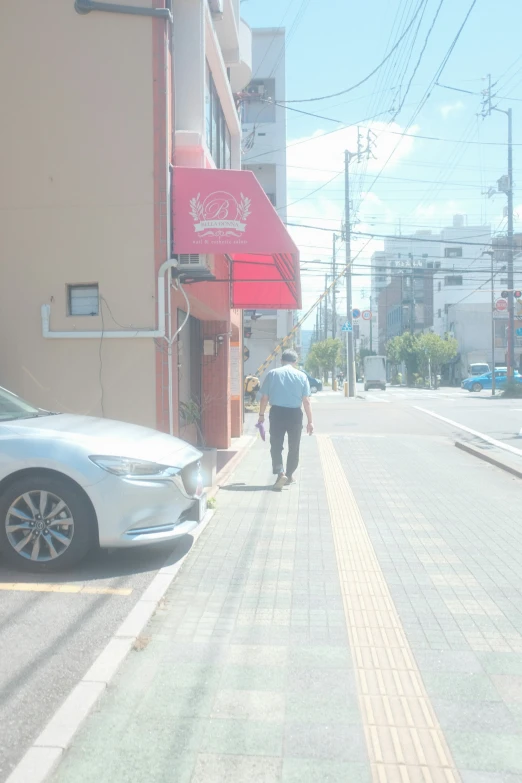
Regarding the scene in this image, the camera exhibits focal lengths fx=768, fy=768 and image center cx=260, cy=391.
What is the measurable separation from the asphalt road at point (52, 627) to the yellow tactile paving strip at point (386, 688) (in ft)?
4.72

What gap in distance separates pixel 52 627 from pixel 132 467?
1434mm

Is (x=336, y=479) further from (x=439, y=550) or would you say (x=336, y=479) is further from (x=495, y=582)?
(x=495, y=582)

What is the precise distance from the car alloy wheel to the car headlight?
402mm

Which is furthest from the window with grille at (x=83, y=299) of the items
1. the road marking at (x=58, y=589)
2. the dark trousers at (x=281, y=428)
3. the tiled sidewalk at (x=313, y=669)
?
the road marking at (x=58, y=589)

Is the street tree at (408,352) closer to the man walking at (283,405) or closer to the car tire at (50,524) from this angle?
the man walking at (283,405)

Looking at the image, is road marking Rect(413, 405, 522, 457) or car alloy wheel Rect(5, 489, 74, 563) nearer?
car alloy wheel Rect(5, 489, 74, 563)

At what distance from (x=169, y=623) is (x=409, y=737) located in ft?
6.18

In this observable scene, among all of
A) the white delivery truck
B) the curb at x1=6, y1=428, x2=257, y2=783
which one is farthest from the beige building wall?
the white delivery truck

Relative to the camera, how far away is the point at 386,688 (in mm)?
3830

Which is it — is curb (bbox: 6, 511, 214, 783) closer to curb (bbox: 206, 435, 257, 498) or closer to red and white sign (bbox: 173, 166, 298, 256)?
curb (bbox: 206, 435, 257, 498)

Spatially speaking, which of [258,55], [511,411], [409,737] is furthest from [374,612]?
[258,55]

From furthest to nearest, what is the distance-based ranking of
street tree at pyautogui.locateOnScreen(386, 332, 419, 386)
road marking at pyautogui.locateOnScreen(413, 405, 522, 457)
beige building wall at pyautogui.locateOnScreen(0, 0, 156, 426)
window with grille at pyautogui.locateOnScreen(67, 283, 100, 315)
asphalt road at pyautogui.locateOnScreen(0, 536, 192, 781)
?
street tree at pyautogui.locateOnScreen(386, 332, 419, 386) → road marking at pyautogui.locateOnScreen(413, 405, 522, 457) → window with grille at pyautogui.locateOnScreen(67, 283, 100, 315) → beige building wall at pyautogui.locateOnScreen(0, 0, 156, 426) → asphalt road at pyautogui.locateOnScreen(0, 536, 192, 781)

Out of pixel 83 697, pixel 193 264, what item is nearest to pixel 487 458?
pixel 193 264

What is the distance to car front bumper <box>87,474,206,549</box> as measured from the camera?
5582 millimetres
